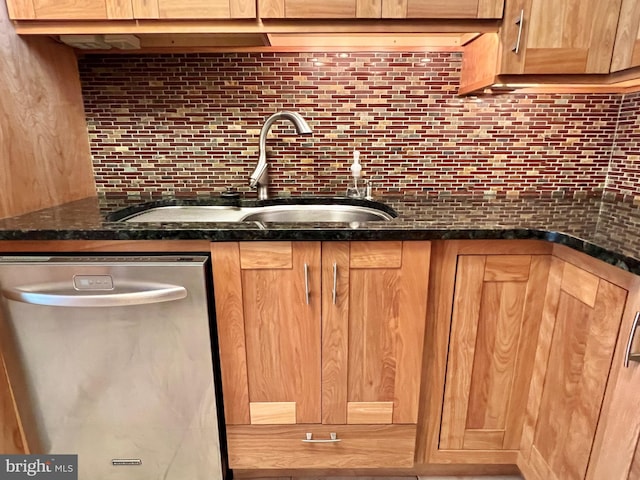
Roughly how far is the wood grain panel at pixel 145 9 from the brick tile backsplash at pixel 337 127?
1.17ft

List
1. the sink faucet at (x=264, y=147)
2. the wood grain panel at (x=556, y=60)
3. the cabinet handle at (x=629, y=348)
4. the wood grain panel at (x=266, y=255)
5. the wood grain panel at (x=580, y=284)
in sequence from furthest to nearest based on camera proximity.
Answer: the sink faucet at (x=264, y=147)
the wood grain panel at (x=556, y=60)
the wood grain panel at (x=266, y=255)
the wood grain panel at (x=580, y=284)
the cabinet handle at (x=629, y=348)

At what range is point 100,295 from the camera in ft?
3.27

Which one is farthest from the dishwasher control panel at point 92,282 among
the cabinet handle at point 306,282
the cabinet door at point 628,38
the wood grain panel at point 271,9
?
the cabinet door at point 628,38

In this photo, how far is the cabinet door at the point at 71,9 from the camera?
1094 millimetres

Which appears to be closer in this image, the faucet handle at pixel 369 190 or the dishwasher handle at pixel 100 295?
the dishwasher handle at pixel 100 295

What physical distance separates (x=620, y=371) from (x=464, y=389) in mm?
437

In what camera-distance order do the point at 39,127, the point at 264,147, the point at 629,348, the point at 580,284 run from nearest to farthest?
the point at 629,348, the point at 580,284, the point at 39,127, the point at 264,147

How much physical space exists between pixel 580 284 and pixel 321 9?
1106mm

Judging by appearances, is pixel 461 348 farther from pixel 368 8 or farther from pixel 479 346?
pixel 368 8

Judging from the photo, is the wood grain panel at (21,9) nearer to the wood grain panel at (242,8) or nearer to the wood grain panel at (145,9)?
the wood grain panel at (145,9)

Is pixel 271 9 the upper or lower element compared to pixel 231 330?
upper

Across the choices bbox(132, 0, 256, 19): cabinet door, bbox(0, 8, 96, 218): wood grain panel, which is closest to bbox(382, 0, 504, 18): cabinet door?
bbox(132, 0, 256, 19): cabinet door

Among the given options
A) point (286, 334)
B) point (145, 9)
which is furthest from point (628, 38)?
point (145, 9)

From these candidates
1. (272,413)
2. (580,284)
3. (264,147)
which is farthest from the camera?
(264,147)
